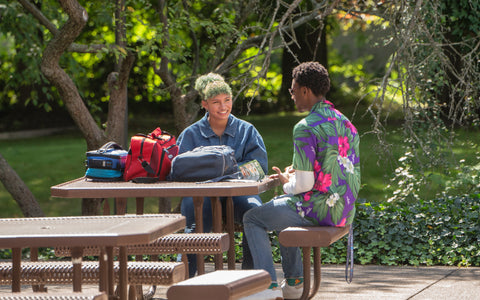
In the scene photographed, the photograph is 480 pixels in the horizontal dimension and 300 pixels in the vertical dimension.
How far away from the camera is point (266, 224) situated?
5.01 meters

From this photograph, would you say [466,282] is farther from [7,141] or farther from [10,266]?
[7,141]

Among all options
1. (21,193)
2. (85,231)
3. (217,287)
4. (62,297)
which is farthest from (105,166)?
(21,193)

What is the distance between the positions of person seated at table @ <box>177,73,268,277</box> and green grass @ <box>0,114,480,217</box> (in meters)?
1.87

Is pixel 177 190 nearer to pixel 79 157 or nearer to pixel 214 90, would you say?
pixel 214 90

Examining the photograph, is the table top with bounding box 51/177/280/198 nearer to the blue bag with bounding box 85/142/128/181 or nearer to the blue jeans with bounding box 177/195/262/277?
the blue bag with bounding box 85/142/128/181

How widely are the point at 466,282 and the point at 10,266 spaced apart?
3.23 metres

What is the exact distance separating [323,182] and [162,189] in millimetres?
955

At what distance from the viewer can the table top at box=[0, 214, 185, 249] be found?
3404 mm

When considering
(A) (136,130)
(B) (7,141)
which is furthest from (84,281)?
(B) (7,141)

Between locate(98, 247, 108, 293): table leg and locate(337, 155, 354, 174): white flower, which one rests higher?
locate(337, 155, 354, 174): white flower

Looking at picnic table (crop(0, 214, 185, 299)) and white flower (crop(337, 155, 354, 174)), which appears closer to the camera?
picnic table (crop(0, 214, 185, 299))

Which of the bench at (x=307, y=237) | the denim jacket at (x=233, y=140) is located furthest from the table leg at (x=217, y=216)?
the bench at (x=307, y=237)

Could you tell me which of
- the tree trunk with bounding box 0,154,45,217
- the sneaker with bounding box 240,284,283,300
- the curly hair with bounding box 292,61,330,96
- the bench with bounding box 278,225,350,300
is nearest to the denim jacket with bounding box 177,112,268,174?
the curly hair with bounding box 292,61,330,96

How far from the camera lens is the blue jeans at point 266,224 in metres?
4.88
